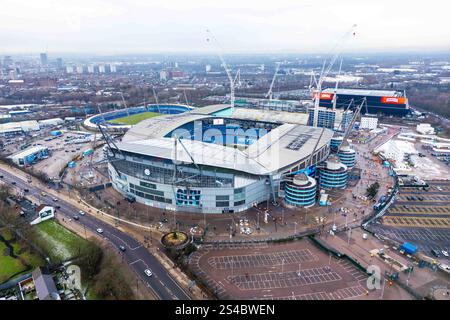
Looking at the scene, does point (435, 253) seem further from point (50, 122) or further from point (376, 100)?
point (50, 122)

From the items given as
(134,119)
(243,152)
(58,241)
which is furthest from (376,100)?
(58,241)

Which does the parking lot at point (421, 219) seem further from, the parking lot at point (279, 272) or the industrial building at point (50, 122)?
the industrial building at point (50, 122)

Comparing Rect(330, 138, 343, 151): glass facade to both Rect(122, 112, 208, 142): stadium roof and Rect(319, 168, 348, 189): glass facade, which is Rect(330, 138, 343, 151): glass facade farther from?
Rect(122, 112, 208, 142): stadium roof

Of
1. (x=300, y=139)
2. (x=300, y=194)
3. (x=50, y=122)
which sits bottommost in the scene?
(x=300, y=194)

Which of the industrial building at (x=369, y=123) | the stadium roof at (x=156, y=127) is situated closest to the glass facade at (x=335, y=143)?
the stadium roof at (x=156, y=127)

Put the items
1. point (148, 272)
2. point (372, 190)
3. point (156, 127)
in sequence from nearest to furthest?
point (148, 272), point (372, 190), point (156, 127)

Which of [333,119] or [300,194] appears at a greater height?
[333,119]
